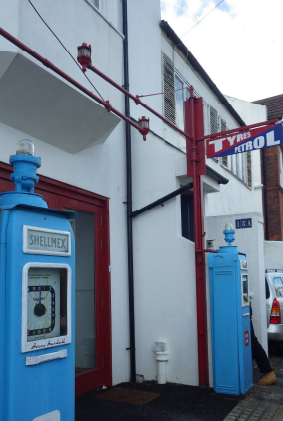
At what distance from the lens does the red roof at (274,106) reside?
70.9 ft

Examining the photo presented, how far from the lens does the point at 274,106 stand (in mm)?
22109

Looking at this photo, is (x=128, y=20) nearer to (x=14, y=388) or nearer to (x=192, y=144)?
(x=192, y=144)

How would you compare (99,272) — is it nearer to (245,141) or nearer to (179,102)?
(245,141)

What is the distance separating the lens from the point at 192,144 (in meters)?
6.90

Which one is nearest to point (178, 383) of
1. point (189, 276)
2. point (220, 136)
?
point (189, 276)

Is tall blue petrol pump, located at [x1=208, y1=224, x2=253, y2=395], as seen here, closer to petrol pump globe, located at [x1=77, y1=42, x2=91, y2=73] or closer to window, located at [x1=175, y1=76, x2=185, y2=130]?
petrol pump globe, located at [x1=77, y1=42, x2=91, y2=73]

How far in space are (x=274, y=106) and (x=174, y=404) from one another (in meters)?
19.3

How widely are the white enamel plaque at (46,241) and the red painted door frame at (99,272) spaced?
231cm

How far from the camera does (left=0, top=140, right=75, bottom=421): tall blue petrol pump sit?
304cm

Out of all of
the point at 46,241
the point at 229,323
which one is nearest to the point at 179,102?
the point at 229,323

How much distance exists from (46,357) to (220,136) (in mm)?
4698

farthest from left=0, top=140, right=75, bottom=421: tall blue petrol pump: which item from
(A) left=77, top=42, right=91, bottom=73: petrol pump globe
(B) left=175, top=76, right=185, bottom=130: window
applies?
(B) left=175, top=76, right=185, bottom=130: window

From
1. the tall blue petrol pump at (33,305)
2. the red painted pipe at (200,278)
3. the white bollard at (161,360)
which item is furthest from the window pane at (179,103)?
the tall blue petrol pump at (33,305)

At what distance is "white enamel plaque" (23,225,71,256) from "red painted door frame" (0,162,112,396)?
2.31 metres
